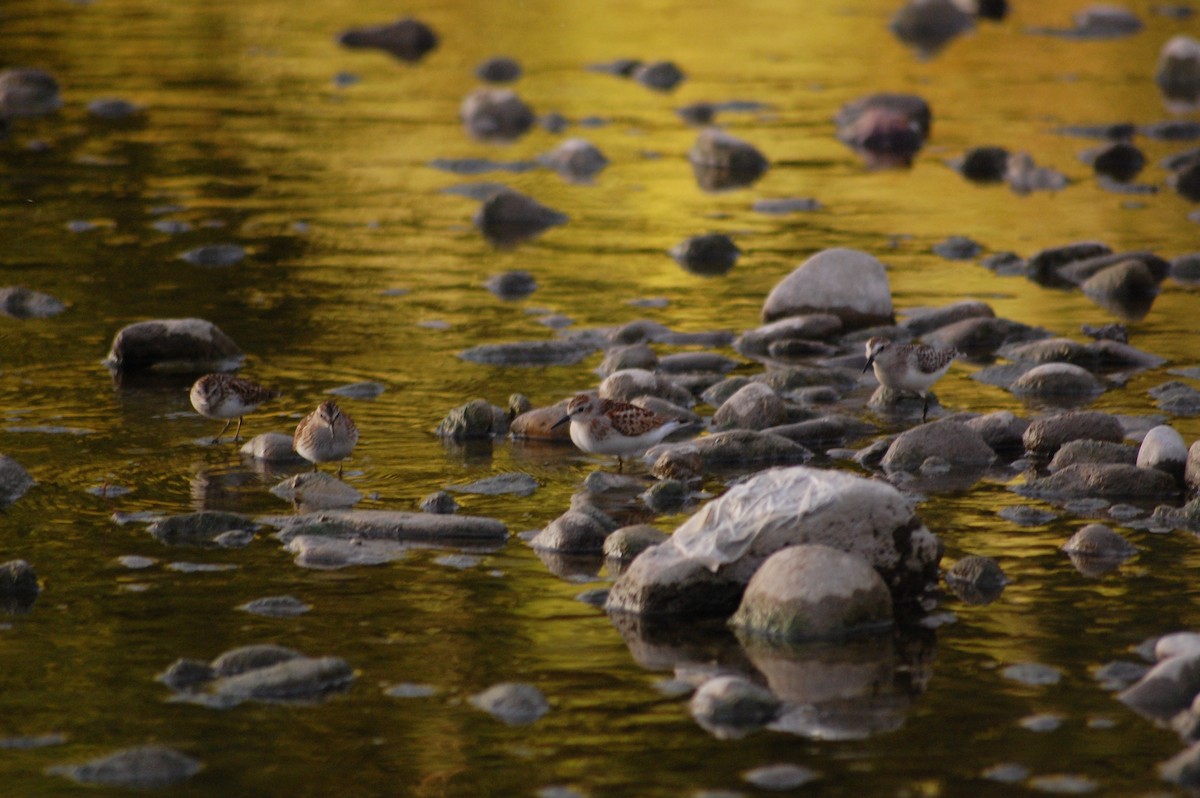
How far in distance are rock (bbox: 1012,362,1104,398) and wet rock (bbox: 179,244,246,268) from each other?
7.81m

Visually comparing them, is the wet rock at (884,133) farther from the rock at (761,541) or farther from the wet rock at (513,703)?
the wet rock at (513,703)

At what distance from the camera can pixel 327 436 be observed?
1086cm

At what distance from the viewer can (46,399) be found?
42.7 ft

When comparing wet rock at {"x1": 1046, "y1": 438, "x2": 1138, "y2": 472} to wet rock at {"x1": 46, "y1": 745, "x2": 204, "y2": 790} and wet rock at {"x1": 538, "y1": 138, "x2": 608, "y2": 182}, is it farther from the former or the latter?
wet rock at {"x1": 538, "y1": 138, "x2": 608, "y2": 182}

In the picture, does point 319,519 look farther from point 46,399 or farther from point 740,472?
point 46,399

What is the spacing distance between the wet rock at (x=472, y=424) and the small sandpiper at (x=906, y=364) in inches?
100

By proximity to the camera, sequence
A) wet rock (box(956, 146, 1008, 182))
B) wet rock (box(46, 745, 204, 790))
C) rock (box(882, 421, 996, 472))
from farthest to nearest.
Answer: wet rock (box(956, 146, 1008, 182)) → rock (box(882, 421, 996, 472)) → wet rock (box(46, 745, 204, 790))

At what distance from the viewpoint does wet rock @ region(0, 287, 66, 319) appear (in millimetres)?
15383

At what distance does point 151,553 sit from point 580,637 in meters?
A: 2.55

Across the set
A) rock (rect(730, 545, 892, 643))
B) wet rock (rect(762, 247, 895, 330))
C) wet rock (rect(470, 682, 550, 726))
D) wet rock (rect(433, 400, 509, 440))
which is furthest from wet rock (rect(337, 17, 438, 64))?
wet rock (rect(470, 682, 550, 726))

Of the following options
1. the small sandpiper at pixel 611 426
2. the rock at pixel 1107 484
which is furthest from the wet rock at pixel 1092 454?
the small sandpiper at pixel 611 426

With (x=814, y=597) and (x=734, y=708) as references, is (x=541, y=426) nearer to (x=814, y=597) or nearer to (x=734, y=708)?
(x=814, y=597)

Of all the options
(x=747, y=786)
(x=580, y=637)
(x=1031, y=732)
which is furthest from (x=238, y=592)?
(x=1031, y=732)

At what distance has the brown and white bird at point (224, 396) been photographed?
38.2 feet
